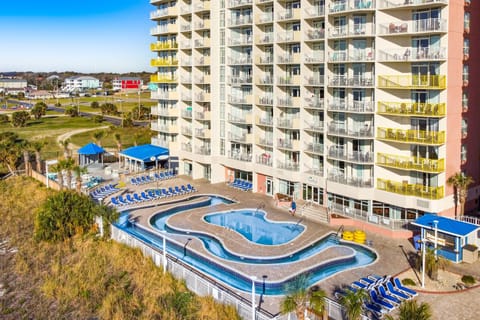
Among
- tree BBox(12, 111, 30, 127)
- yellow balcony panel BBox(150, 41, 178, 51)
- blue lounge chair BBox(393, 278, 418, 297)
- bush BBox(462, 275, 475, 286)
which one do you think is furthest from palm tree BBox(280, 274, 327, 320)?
tree BBox(12, 111, 30, 127)

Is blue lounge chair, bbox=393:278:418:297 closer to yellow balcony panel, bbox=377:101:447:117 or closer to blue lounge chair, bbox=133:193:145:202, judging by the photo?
yellow balcony panel, bbox=377:101:447:117

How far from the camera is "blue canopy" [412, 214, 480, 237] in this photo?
30.2 meters

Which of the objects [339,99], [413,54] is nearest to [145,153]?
[339,99]

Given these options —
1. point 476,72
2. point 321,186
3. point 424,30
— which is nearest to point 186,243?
point 321,186

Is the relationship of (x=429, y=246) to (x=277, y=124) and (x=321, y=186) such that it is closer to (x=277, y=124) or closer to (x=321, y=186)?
(x=321, y=186)

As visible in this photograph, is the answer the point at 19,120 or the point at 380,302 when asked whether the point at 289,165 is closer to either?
the point at 380,302

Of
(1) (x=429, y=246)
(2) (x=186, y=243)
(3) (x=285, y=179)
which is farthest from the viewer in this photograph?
(3) (x=285, y=179)

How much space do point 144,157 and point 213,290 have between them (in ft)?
106

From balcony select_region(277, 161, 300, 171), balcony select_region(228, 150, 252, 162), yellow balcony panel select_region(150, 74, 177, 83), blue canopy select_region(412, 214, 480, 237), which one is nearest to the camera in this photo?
blue canopy select_region(412, 214, 480, 237)

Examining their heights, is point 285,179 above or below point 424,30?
below

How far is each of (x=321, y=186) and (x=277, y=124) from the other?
7.28 meters

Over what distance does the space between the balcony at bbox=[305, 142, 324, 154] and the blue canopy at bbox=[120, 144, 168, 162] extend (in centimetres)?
2021

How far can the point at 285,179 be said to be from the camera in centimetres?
4388

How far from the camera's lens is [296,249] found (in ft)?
107
